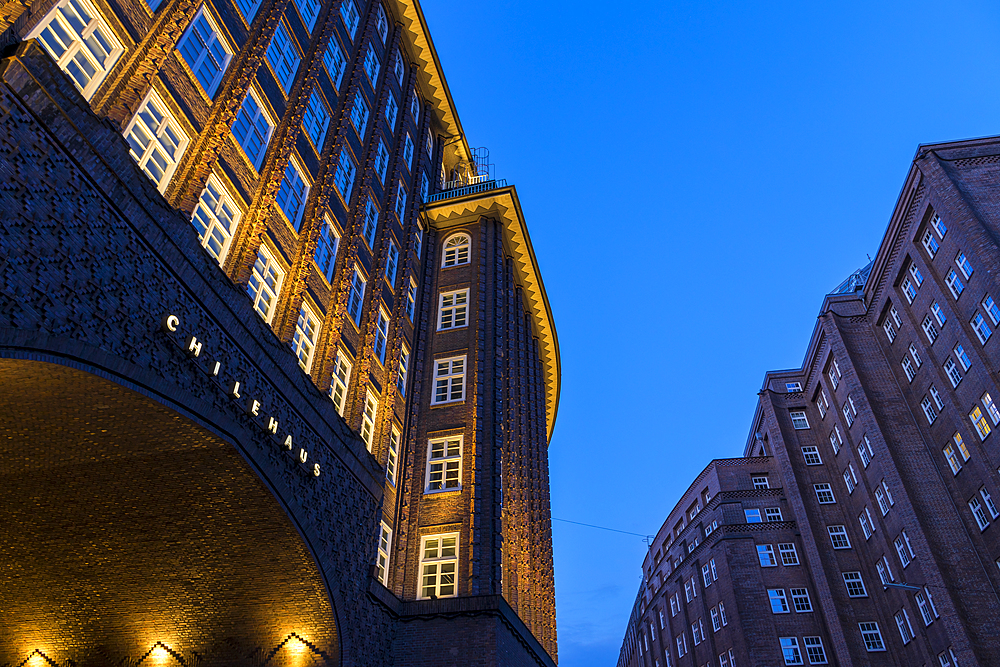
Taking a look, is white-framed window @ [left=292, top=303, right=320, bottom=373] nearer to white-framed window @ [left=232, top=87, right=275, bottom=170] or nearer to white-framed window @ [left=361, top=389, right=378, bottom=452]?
white-framed window @ [left=361, top=389, right=378, bottom=452]

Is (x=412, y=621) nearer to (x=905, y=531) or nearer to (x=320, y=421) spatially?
(x=320, y=421)

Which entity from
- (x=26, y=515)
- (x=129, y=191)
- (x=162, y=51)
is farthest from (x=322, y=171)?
(x=26, y=515)

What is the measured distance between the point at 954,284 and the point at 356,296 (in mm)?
40148

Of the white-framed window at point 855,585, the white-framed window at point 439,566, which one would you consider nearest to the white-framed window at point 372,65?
the white-framed window at point 439,566

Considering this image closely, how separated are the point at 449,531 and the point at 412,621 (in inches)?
175

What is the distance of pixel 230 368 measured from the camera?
55.7ft

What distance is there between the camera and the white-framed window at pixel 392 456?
99.6ft

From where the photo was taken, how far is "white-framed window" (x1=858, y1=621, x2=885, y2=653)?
178 feet

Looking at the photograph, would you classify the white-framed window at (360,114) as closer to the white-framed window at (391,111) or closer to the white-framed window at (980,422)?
the white-framed window at (391,111)

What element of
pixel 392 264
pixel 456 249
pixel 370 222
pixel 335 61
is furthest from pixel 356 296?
pixel 456 249

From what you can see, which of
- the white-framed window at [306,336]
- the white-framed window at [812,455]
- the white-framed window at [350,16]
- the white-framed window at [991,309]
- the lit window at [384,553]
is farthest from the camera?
the white-framed window at [812,455]

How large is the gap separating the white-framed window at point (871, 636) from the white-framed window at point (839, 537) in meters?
7.07

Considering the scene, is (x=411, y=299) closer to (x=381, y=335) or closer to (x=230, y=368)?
(x=381, y=335)

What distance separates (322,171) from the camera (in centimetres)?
2602
